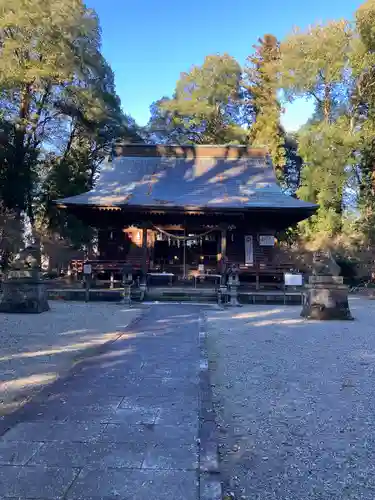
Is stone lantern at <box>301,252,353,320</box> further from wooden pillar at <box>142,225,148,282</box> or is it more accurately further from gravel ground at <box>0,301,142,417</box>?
wooden pillar at <box>142,225,148,282</box>

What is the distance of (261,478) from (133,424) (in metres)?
1.05

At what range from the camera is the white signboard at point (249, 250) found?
16844 millimetres

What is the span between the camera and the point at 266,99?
30.3 meters

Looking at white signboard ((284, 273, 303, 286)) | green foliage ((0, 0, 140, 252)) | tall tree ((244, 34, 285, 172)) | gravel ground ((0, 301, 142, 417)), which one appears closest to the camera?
gravel ground ((0, 301, 142, 417))

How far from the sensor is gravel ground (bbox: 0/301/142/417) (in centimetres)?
420

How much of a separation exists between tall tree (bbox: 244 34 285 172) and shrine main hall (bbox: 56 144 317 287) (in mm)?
8543

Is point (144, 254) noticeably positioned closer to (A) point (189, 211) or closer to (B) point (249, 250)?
(A) point (189, 211)

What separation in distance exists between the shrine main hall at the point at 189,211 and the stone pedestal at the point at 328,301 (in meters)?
4.42

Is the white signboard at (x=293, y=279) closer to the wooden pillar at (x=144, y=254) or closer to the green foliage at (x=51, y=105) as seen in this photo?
the wooden pillar at (x=144, y=254)

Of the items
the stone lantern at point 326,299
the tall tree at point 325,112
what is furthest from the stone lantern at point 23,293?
the tall tree at point 325,112

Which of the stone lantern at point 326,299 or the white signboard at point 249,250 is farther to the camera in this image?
the white signboard at point 249,250

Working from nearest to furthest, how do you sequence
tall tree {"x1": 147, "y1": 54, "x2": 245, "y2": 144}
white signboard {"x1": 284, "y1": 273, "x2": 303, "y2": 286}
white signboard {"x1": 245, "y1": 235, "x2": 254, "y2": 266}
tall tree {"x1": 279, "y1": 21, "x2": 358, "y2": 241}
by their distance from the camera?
white signboard {"x1": 284, "y1": 273, "x2": 303, "y2": 286} → white signboard {"x1": 245, "y1": 235, "x2": 254, "y2": 266} → tall tree {"x1": 279, "y1": 21, "x2": 358, "y2": 241} → tall tree {"x1": 147, "y1": 54, "x2": 245, "y2": 144}

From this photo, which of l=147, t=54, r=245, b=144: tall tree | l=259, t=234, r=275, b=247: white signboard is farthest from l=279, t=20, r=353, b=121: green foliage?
l=259, t=234, r=275, b=247: white signboard

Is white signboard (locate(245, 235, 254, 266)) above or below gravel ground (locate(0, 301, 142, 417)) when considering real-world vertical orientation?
above
